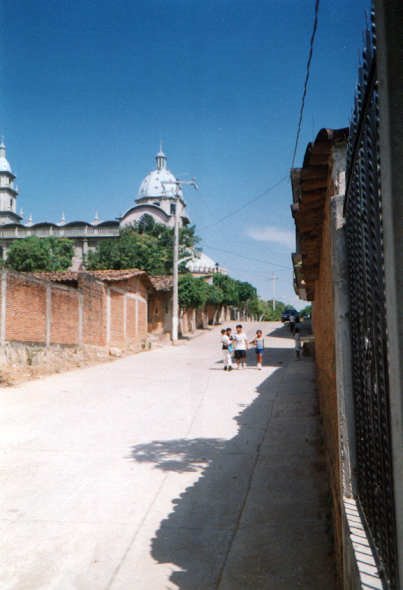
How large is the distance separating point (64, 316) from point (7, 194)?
63290mm

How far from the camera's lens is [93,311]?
65.8 ft

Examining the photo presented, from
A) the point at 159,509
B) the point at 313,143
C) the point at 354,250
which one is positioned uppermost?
the point at 313,143

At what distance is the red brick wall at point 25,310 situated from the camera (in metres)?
13.9

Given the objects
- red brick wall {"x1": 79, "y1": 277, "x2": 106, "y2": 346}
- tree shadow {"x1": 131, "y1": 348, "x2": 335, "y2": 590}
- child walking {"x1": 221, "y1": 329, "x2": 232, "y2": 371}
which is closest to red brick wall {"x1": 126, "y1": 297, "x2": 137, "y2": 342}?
red brick wall {"x1": 79, "y1": 277, "x2": 106, "y2": 346}

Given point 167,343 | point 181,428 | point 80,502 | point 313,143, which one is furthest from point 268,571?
point 167,343

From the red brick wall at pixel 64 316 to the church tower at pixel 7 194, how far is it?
5974 cm

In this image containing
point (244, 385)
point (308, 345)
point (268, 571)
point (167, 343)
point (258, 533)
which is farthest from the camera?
point (167, 343)

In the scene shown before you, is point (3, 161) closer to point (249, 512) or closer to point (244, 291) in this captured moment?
point (244, 291)

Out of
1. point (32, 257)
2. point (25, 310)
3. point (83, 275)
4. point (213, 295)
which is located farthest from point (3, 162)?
point (25, 310)

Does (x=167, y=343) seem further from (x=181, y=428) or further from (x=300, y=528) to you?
(x=300, y=528)

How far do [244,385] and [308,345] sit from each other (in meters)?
8.80


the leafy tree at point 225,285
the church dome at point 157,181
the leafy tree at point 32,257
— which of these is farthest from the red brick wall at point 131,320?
the church dome at point 157,181

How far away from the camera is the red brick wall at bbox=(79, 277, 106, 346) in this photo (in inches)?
757

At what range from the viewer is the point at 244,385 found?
13453mm
